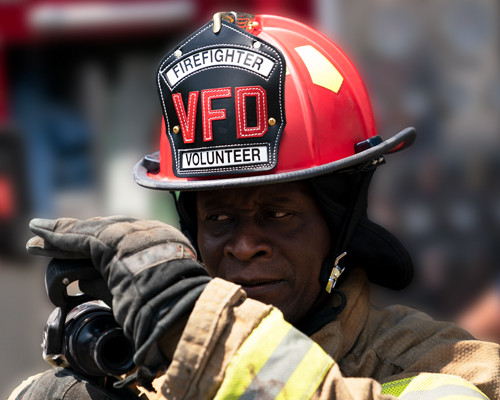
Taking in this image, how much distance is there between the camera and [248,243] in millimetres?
2049

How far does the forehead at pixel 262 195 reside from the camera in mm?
2082

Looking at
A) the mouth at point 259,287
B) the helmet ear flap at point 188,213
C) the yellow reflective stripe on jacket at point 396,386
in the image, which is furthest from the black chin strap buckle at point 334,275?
the helmet ear flap at point 188,213

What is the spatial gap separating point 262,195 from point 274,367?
782mm

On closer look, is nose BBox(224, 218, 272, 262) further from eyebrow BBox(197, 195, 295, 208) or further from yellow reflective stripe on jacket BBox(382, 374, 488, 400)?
yellow reflective stripe on jacket BBox(382, 374, 488, 400)

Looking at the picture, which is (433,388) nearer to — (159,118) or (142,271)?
(142,271)

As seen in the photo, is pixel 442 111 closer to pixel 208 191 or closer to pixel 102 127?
pixel 208 191

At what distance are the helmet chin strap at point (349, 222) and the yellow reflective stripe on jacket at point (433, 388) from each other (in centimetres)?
42

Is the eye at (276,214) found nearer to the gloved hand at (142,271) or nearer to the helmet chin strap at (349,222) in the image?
the helmet chin strap at (349,222)

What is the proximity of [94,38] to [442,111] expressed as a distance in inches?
115

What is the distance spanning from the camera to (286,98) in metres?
2.14

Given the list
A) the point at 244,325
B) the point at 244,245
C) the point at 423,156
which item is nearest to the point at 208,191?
the point at 244,245

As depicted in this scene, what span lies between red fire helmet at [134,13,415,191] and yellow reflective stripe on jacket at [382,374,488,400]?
2.35 feet

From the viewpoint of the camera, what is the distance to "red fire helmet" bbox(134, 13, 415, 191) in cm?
202

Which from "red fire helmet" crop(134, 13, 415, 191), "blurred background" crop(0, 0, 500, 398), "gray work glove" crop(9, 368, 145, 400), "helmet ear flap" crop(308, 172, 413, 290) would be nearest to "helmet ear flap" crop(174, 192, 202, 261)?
"red fire helmet" crop(134, 13, 415, 191)
